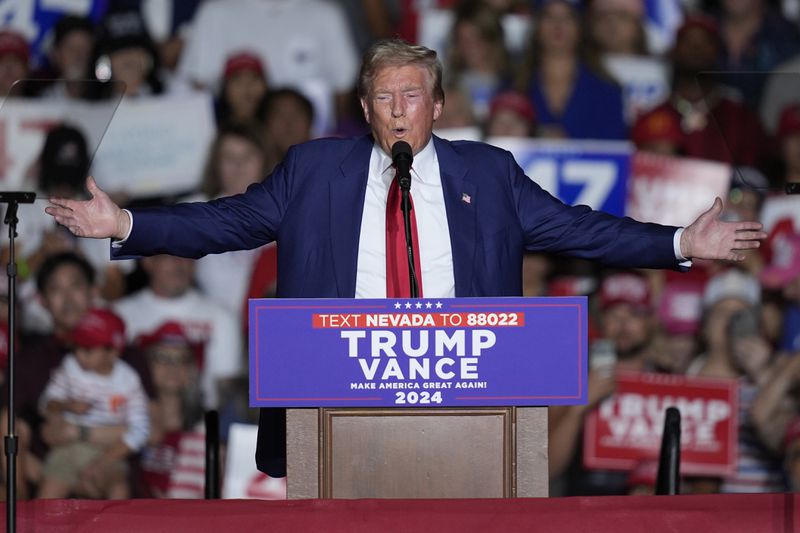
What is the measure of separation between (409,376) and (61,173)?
1.72 meters

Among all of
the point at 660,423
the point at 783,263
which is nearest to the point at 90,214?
the point at 660,423

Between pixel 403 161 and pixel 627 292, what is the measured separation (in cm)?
388

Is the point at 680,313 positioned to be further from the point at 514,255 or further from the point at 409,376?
the point at 409,376

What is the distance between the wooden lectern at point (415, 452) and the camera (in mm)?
3189

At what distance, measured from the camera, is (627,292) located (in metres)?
7.04

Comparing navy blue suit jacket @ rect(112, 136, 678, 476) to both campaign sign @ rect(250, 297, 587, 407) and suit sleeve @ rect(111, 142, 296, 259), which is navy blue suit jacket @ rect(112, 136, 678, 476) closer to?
suit sleeve @ rect(111, 142, 296, 259)

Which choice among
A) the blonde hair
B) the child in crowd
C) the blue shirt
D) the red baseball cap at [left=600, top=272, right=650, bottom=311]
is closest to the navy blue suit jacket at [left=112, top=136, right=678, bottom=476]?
the blonde hair

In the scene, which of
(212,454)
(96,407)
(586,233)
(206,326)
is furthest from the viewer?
(206,326)

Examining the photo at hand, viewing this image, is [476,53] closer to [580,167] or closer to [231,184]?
[580,167]

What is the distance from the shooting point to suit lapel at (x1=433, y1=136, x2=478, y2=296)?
3570 millimetres

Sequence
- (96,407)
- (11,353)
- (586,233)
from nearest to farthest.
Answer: (11,353), (586,233), (96,407)

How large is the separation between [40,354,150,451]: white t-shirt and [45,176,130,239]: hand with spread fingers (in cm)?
343

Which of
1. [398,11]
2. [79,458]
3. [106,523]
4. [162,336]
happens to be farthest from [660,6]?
[106,523]

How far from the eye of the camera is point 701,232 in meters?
3.50
